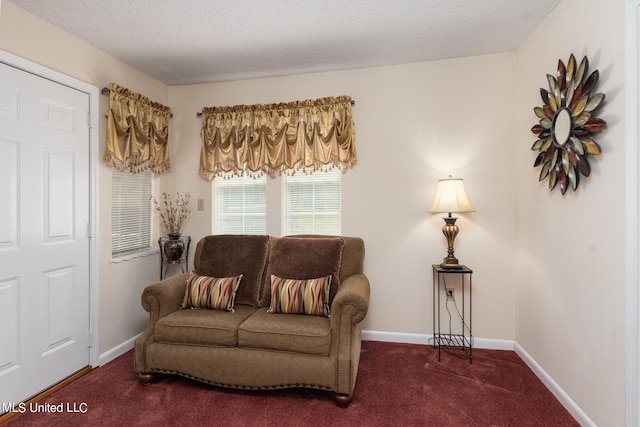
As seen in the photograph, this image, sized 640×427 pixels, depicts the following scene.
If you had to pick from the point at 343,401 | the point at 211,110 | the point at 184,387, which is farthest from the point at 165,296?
the point at 211,110

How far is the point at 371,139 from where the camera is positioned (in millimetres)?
3047

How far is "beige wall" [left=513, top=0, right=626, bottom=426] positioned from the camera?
1604 millimetres

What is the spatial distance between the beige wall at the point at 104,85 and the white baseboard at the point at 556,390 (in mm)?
3442

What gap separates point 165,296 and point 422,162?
8.07 ft

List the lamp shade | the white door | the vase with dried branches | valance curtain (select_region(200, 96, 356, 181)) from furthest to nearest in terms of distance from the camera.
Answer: the vase with dried branches, valance curtain (select_region(200, 96, 356, 181)), the lamp shade, the white door

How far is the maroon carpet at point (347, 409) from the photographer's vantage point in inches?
74.9

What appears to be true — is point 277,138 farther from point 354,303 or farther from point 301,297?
point 354,303

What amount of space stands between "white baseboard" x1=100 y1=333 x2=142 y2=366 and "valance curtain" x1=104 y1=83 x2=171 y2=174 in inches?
61.5

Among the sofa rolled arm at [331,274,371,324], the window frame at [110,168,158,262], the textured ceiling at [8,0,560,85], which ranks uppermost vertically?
the textured ceiling at [8,0,560,85]

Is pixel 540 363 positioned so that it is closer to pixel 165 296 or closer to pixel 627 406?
pixel 627 406

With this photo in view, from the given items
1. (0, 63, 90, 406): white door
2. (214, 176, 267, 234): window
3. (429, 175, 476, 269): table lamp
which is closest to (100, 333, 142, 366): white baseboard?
(0, 63, 90, 406): white door

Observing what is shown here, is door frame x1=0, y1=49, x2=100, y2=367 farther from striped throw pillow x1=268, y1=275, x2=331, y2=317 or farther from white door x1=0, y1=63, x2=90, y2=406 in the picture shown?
striped throw pillow x1=268, y1=275, x2=331, y2=317

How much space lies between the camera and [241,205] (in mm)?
3367

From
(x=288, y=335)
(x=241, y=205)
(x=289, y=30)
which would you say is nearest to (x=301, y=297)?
(x=288, y=335)
